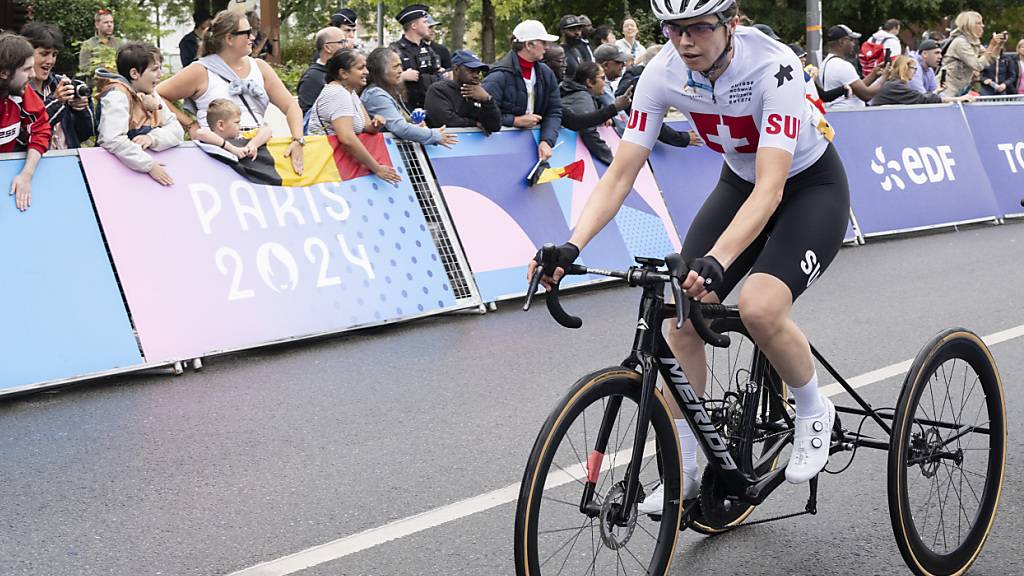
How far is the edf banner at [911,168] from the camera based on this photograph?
13312 mm

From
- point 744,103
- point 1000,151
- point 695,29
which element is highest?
point 695,29

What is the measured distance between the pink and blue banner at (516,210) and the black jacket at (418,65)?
4.85 ft

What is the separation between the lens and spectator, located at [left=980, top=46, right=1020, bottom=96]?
1848 cm

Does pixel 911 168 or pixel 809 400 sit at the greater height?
pixel 809 400

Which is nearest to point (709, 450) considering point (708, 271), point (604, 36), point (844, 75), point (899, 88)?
point (708, 271)

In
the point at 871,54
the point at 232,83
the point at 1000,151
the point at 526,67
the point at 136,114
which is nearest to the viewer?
the point at 136,114

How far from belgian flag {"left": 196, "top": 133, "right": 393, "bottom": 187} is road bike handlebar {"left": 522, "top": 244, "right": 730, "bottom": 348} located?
534 cm

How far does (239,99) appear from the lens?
9.23 metres

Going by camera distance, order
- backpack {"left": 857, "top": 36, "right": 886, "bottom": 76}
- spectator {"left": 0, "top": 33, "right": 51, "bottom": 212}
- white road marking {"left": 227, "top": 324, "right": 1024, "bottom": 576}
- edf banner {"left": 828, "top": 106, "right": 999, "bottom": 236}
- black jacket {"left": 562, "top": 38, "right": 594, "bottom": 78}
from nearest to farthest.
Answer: white road marking {"left": 227, "top": 324, "right": 1024, "bottom": 576}
spectator {"left": 0, "top": 33, "right": 51, "bottom": 212}
black jacket {"left": 562, "top": 38, "right": 594, "bottom": 78}
edf banner {"left": 828, "top": 106, "right": 999, "bottom": 236}
backpack {"left": 857, "top": 36, "right": 886, "bottom": 76}

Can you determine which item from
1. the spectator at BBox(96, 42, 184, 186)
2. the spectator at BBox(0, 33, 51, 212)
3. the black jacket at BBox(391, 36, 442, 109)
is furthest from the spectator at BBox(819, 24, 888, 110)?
the spectator at BBox(0, 33, 51, 212)

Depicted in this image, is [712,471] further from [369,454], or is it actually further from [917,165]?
[917,165]

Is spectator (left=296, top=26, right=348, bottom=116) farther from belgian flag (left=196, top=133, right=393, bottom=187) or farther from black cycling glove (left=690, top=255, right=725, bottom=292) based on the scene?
black cycling glove (left=690, top=255, right=725, bottom=292)

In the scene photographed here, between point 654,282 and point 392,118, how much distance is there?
6345 mm

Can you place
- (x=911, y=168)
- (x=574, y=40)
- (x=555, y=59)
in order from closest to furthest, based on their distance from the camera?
(x=555, y=59)
(x=574, y=40)
(x=911, y=168)
